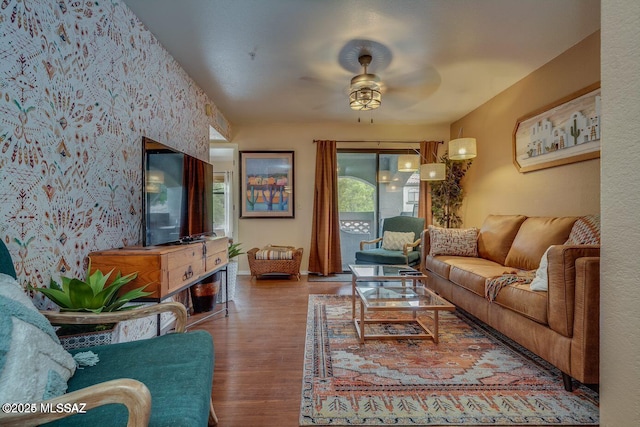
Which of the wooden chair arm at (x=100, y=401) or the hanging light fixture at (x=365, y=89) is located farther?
the hanging light fixture at (x=365, y=89)

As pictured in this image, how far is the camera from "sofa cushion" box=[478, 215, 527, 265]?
315 cm

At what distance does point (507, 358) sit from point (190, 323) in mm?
2569

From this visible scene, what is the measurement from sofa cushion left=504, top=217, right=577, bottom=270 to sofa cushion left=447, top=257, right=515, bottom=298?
0.15 m

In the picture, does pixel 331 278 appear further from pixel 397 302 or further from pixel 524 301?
pixel 524 301

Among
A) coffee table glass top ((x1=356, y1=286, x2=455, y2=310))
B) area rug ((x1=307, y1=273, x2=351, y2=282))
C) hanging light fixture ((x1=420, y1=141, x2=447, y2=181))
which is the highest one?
hanging light fixture ((x1=420, y1=141, x2=447, y2=181))

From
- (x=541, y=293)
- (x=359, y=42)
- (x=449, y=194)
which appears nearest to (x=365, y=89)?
(x=359, y=42)

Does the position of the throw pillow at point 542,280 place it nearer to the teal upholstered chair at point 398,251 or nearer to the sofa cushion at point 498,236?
the sofa cushion at point 498,236

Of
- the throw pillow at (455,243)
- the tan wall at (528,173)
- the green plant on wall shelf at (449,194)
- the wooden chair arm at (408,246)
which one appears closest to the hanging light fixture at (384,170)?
the green plant on wall shelf at (449,194)

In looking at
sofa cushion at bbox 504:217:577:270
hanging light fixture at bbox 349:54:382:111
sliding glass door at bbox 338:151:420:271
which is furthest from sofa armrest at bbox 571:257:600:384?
sliding glass door at bbox 338:151:420:271

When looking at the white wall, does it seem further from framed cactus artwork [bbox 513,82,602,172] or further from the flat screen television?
the flat screen television

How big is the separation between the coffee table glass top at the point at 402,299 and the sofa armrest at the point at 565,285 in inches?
22.6

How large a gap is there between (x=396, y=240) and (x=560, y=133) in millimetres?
2295

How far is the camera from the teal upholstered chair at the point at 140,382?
27.5 inches

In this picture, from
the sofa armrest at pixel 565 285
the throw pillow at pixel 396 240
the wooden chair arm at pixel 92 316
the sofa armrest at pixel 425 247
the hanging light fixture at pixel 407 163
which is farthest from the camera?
the hanging light fixture at pixel 407 163
